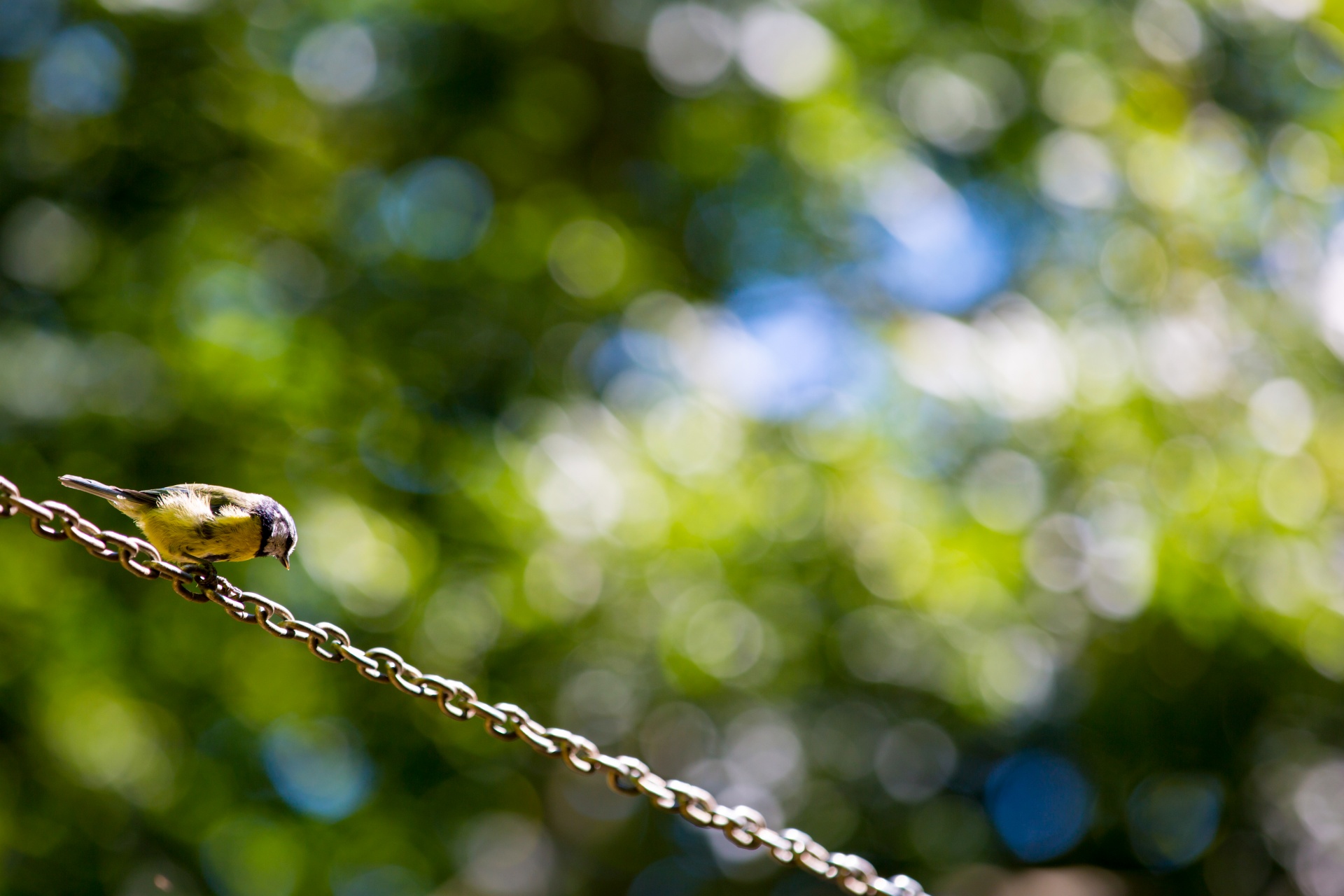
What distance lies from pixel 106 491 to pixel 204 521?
0.11m

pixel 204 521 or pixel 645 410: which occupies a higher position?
pixel 204 521

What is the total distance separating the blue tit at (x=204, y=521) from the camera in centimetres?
125

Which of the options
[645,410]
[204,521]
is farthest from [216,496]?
[645,410]

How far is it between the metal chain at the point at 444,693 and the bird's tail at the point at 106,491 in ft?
0.10

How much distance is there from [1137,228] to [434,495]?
256 centimetres

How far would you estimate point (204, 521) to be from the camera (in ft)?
4.13

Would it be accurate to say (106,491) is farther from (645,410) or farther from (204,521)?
(645,410)

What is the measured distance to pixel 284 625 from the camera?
112 centimetres

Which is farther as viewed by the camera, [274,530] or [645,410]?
[645,410]

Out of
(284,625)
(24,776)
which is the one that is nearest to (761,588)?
(24,776)

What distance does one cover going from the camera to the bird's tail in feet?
3.94

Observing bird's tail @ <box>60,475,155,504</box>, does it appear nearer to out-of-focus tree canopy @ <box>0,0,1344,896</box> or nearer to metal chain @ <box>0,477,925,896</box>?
metal chain @ <box>0,477,925,896</box>

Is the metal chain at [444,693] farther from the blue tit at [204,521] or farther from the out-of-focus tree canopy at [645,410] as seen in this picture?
the out-of-focus tree canopy at [645,410]

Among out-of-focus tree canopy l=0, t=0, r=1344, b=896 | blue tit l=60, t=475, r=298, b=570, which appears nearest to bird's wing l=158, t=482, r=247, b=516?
blue tit l=60, t=475, r=298, b=570
